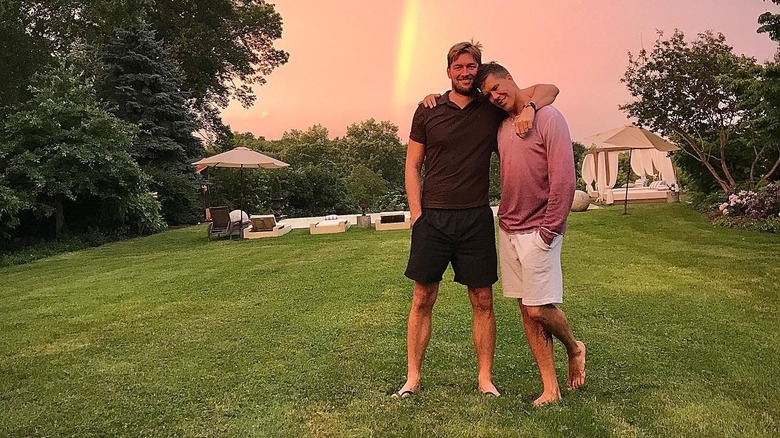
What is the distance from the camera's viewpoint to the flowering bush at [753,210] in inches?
366

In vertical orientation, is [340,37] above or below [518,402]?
above

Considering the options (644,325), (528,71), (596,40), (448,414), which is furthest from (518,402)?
(596,40)

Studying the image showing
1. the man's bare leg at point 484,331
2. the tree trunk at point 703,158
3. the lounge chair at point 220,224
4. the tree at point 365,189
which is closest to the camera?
the man's bare leg at point 484,331

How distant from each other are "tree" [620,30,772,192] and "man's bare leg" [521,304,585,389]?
37.7 feet

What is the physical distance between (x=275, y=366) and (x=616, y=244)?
6.26 meters

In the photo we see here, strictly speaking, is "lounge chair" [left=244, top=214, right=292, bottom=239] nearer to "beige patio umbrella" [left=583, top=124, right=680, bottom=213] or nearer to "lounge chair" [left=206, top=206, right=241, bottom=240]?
"lounge chair" [left=206, top=206, right=241, bottom=240]

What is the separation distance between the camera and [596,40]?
15.2 meters

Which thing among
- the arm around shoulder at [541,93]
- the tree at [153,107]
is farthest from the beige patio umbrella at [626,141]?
the tree at [153,107]

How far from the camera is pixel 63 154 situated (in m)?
11.1

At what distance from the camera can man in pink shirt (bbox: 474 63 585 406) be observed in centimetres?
239

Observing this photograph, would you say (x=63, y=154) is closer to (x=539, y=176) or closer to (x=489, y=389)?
(x=489, y=389)

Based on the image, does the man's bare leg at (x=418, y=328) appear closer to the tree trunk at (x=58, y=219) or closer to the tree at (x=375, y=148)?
the tree trunk at (x=58, y=219)

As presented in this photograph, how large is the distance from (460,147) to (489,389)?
47.4 inches

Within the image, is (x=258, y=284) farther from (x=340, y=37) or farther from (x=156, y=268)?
(x=340, y=37)
